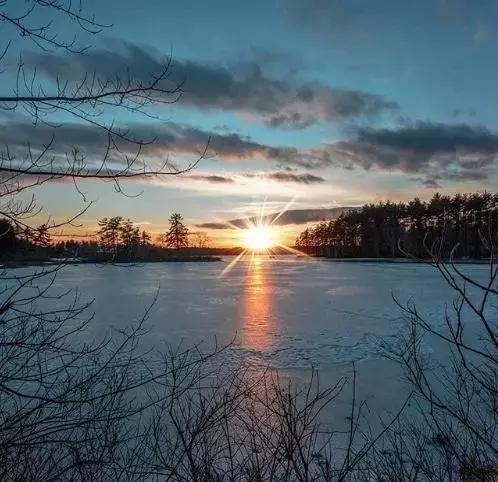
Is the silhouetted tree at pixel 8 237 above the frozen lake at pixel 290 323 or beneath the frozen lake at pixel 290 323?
above

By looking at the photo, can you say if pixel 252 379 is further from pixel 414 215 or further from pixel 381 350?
pixel 414 215

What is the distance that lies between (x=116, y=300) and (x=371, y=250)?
223ft

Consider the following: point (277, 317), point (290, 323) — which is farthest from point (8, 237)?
point (277, 317)

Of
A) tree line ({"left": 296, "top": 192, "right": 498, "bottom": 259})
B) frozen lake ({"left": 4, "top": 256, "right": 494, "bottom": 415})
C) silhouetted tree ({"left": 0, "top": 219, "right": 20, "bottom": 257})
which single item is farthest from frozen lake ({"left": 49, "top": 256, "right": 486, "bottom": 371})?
tree line ({"left": 296, "top": 192, "right": 498, "bottom": 259})

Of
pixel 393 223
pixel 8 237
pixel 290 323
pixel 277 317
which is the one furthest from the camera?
pixel 393 223

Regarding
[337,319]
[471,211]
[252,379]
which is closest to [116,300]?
[337,319]

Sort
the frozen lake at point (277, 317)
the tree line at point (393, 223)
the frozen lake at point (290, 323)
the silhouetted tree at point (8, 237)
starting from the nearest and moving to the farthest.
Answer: the silhouetted tree at point (8, 237)
the frozen lake at point (290, 323)
the frozen lake at point (277, 317)
the tree line at point (393, 223)

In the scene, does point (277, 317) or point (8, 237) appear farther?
point (277, 317)

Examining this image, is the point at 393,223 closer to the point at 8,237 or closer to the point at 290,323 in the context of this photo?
the point at 290,323

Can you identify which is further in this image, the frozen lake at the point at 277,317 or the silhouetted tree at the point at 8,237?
the frozen lake at the point at 277,317

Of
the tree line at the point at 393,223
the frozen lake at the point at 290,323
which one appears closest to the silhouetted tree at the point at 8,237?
the frozen lake at the point at 290,323

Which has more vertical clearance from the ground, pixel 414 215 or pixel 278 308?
pixel 414 215

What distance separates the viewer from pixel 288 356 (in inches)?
350

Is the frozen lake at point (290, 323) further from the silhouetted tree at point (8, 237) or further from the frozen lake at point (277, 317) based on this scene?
the silhouetted tree at point (8, 237)
